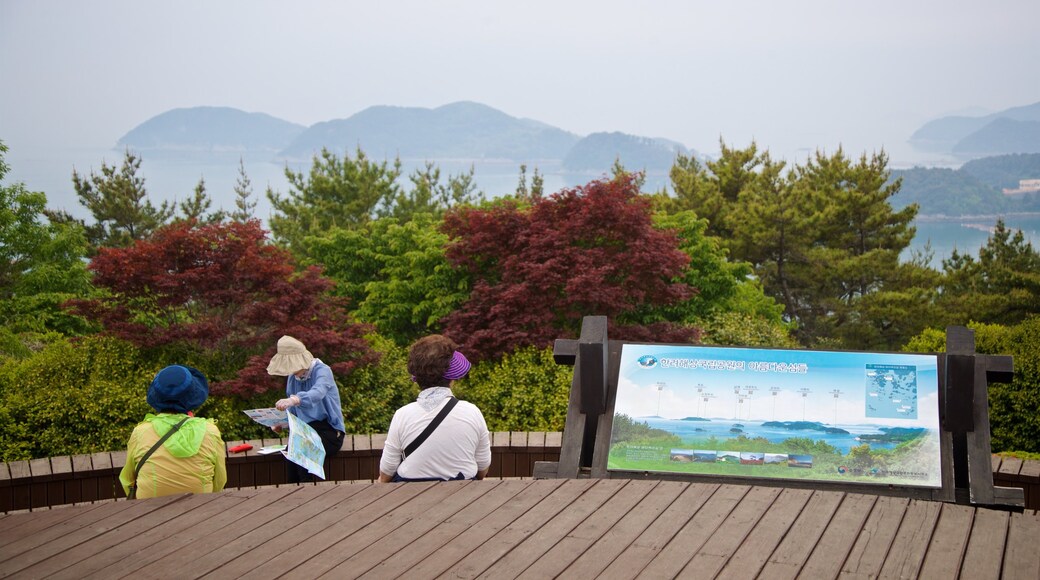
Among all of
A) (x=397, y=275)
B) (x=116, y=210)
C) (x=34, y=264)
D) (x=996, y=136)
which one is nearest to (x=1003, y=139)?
(x=996, y=136)

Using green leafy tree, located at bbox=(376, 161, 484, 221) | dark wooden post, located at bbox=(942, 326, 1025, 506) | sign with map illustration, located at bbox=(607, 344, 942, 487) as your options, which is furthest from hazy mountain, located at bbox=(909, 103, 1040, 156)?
sign with map illustration, located at bbox=(607, 344, 942, 487)

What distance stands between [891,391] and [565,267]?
16.3 feet

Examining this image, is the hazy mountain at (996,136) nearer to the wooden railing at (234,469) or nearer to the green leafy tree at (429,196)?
the green leafy tree at (429,196)

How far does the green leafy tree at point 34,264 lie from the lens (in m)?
12.8

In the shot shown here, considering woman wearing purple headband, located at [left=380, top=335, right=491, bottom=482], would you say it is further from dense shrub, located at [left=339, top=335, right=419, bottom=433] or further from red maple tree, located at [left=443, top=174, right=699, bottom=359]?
red maple tree, located at [left=443, top=174, right=699, bottom=359]

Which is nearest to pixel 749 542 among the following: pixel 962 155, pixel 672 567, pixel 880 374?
pixel 672 567

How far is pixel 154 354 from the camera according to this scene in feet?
25.2

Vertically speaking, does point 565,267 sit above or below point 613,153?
below

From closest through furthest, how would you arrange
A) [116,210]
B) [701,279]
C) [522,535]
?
[522,535], [701,279], [116,210]

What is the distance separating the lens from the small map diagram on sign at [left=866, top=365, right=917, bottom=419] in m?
4.14

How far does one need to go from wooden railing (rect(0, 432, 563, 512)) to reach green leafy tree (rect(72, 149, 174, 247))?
74.7ft

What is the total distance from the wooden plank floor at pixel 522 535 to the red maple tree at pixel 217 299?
12.9 feet

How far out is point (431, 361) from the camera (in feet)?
12.3

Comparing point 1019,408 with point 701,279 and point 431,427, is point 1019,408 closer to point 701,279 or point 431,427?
point 431,427
